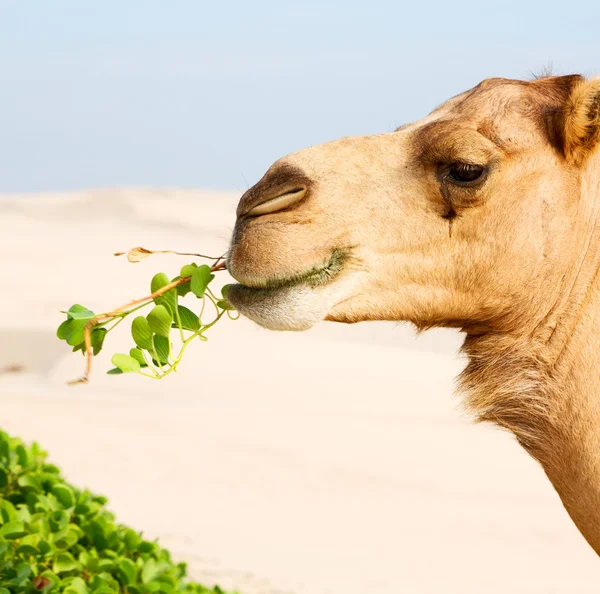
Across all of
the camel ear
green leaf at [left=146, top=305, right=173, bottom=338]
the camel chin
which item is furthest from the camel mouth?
the camel ear

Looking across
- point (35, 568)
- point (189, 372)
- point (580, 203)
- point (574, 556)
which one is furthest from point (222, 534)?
point (189, 372)

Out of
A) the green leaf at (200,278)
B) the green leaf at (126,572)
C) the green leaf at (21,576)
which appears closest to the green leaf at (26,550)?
the green leaf at (21,576)

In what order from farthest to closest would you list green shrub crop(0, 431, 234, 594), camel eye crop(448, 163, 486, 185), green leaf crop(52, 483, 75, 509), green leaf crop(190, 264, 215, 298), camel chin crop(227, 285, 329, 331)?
green leaf crop(52, 483, 75, 509), green shrub crop(0, 431, 234, 594), green leaf crop(190, 264, 215, 298), camel eye crop(448, 163, 486, 185), camel chin crop(227, 285, 329, 331)

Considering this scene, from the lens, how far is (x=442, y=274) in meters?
2.99

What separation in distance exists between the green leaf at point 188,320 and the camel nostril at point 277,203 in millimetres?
441

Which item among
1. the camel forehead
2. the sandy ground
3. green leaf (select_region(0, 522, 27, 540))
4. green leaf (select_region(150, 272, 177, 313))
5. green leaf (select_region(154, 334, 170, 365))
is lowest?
the sandy ground

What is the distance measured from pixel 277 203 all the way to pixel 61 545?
5.95ft

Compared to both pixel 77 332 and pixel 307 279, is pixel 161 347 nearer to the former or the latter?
pixel 77 332

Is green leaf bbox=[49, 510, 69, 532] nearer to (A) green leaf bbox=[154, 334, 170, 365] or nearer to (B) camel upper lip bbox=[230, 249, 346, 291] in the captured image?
(A) green leaf bbox=[154, 334, 170, 365]

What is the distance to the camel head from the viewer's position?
2.87 meters

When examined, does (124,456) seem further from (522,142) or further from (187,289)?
(522,142)

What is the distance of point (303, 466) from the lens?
966cm

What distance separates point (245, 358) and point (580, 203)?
13.3m

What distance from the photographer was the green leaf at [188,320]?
312 cm
